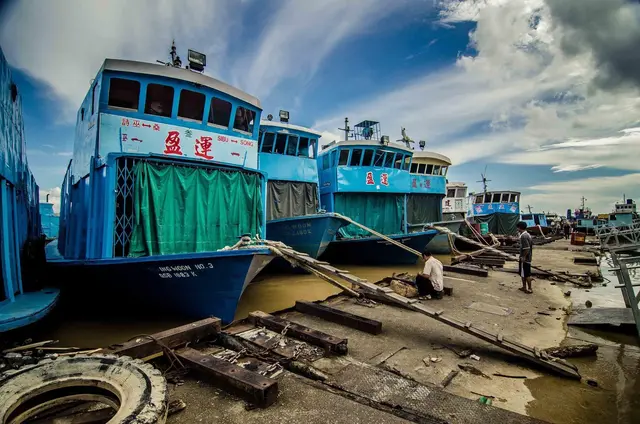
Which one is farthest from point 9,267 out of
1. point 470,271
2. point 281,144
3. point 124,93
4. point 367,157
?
point 367,157

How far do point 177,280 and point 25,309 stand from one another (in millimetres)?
2368

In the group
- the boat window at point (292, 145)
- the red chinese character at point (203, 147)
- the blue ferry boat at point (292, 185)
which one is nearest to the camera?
the red chinese character at point (203, 147)

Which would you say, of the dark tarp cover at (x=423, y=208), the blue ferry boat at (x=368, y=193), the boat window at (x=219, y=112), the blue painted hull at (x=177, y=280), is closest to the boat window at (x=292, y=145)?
the blue ferry boat at (x=368, y=193)

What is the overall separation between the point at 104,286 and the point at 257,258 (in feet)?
10.8

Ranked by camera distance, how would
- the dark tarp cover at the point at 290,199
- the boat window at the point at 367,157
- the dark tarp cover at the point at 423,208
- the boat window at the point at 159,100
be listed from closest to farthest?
1. the boat window at the point at 159,100
2. the dark tarp cover at the point at 290,199
3. the boat window at the point at 367,157
4. the dark tarp cover at the point at 423,208

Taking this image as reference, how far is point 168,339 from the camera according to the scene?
4258mm

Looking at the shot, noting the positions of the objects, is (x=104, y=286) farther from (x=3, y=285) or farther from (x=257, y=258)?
(x=257, y=258)

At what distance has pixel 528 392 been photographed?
3.92 meters

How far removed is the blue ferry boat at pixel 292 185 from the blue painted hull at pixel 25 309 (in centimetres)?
790

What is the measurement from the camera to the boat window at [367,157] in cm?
1719

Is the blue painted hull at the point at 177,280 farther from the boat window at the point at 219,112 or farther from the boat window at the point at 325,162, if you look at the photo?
the boat window at the point at 325,162

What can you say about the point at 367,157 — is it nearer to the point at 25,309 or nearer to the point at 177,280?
the point at 177,280

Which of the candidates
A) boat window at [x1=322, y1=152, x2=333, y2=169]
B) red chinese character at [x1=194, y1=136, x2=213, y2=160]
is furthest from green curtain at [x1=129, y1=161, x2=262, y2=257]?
boat window at [x1=322, y1=152, x2=333, y2=169]

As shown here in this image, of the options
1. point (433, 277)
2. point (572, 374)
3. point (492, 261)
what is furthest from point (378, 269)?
point (572, 374)
